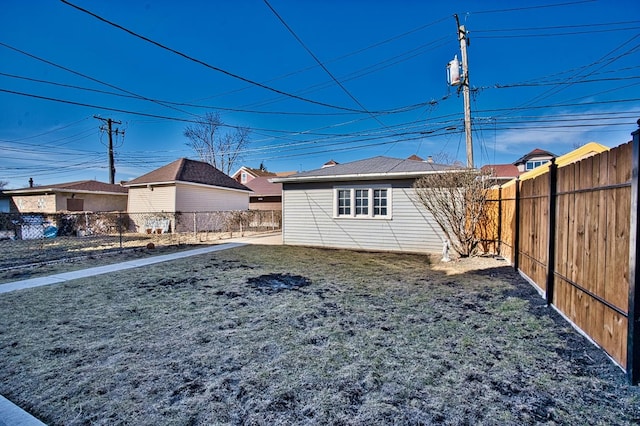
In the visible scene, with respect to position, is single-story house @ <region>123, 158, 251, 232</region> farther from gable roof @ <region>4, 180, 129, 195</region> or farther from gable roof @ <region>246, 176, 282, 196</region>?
gable roof @ <region>246, 176, 282, 196</region>

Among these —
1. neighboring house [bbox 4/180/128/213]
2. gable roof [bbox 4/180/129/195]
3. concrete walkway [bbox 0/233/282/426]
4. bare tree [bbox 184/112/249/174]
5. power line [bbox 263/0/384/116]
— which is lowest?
concrete walkway [bbox 0/233/282/426]

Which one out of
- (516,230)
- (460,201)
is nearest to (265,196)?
(460,201)

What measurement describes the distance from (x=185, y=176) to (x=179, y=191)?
1117 millimetres

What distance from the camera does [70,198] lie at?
2019 centimetres

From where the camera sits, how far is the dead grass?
2146mm

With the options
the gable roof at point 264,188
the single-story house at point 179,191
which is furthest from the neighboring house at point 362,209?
the gable roof at point 264,188

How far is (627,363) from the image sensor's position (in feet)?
7.85

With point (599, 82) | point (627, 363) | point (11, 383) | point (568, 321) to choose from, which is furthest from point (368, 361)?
point (599, 82)

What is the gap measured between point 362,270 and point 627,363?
510 cm

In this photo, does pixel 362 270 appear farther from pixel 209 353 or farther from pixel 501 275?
pixel 209 353

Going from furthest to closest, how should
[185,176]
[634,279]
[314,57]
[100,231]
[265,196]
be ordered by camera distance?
[265,196] < [185,176] < [100,231] < [314,57] < [634,279]

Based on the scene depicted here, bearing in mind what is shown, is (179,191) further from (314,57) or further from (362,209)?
(362,209)

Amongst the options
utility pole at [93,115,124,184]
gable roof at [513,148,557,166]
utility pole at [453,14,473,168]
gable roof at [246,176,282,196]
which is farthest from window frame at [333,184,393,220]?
gable roof at [513,148,557,166]

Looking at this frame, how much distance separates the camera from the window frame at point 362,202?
408 inches
